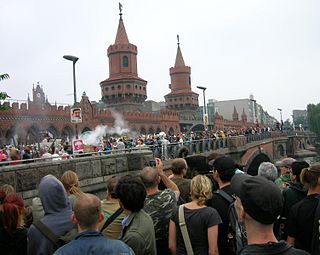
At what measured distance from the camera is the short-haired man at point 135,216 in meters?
3.52

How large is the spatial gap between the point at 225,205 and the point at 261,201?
7.01 ft

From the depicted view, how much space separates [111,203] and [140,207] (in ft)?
2.47

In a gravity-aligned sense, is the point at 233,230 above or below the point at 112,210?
below

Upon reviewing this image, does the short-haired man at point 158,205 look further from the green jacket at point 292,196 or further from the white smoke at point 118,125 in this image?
the white smoke at point 118,125

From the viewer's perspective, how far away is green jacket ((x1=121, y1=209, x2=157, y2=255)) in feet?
11.3

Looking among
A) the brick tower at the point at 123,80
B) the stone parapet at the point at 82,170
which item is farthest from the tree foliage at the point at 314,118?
the stone parapet at the point at 82,170

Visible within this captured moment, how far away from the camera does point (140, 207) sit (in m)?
3.70

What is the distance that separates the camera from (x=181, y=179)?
548cm

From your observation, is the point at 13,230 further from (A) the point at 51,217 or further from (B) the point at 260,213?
(B) the point at 260,213

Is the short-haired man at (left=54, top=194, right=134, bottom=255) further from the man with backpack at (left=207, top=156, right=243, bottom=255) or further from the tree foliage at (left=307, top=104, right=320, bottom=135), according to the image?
the tree foliage at (left=307, top=104, right=320, bottom=135)

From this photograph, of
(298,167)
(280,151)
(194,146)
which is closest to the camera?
(298,167)

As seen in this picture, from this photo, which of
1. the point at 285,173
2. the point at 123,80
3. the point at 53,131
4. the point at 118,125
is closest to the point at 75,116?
the point at 285,173

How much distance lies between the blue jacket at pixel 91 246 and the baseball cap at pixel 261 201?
950 mm

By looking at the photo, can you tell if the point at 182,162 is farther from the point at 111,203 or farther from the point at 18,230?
the point at 18,230
